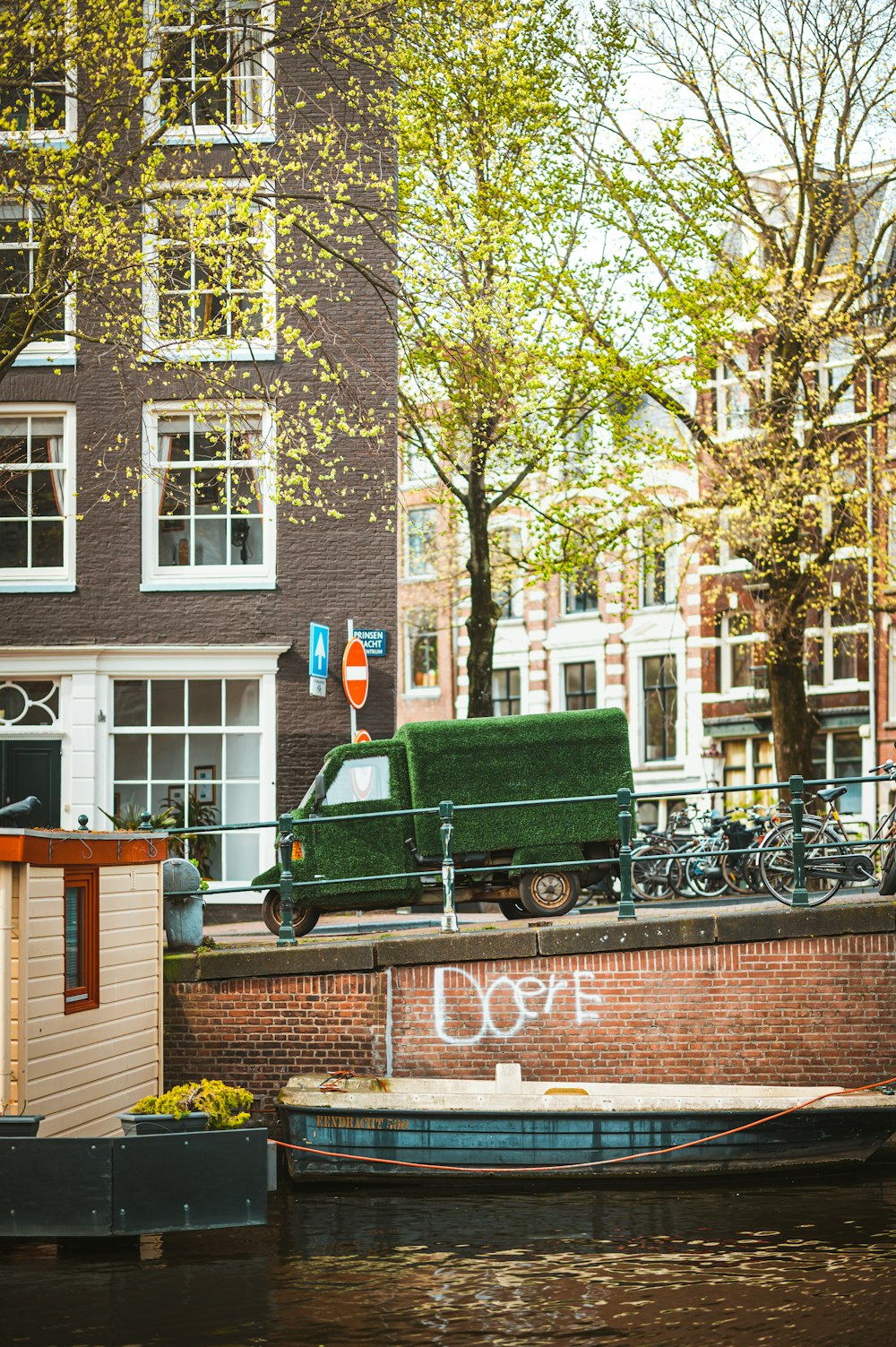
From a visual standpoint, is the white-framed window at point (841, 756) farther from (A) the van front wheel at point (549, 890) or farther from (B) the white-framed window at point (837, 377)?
(A) the van front wheel at point (549, 890)

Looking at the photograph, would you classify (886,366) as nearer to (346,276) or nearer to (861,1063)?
(346,276)

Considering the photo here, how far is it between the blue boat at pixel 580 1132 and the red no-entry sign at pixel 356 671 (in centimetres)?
594

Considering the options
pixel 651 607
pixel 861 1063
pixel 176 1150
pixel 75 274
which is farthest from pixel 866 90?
pixel 651 607

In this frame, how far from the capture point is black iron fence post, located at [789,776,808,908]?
1330cm

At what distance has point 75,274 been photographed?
1400cm

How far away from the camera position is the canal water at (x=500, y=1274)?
8.87m

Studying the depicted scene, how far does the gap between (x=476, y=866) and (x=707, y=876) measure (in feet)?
18.5

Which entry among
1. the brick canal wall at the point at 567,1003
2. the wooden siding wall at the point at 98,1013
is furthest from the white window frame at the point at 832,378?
the wooden siding wall at the point at 98,1013

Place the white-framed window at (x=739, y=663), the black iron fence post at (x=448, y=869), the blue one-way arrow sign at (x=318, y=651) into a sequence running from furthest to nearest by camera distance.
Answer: the white-framed window at (x=739, y=663) < the blue one-way arrow sign at (x=318, y=651) < the black iron fence post at (x=448, y=869)

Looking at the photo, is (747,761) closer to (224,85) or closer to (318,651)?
(318,651)

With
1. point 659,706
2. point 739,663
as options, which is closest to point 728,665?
point 739,663

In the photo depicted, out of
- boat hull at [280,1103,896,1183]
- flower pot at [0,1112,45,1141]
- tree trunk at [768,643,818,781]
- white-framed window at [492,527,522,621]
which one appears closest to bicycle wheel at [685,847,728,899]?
tree trunk at [768,643,818,781]

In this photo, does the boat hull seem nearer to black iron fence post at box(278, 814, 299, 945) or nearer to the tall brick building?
black iron fence post at box(278, 814, 299, 945)

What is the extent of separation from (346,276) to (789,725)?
8032 mm
